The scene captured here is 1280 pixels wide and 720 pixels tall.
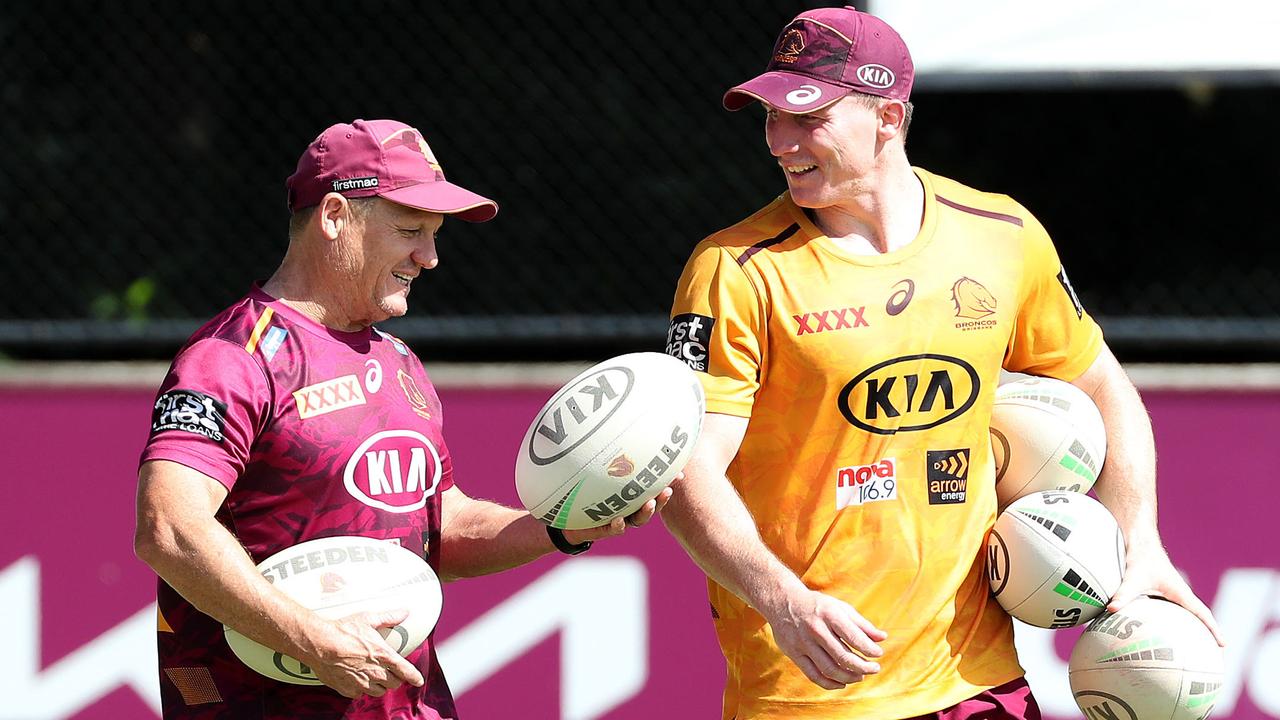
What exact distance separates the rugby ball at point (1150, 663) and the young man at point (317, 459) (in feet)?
3.47

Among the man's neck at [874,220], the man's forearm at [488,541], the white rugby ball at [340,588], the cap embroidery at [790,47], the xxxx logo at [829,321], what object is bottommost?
the man's forearm at [488,541]

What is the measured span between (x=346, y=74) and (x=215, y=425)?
13.3 ft

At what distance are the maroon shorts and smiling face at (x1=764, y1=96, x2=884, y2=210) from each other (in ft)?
3.76

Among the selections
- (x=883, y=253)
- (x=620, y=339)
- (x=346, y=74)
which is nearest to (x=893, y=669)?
(x=883, y=253)

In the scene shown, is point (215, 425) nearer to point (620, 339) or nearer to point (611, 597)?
point (611, 597)

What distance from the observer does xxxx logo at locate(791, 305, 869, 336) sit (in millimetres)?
3572

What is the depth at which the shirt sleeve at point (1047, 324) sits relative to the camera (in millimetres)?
3822

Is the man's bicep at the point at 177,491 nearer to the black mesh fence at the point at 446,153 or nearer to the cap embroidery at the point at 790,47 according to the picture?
the cap embroidery at the point at 790,47

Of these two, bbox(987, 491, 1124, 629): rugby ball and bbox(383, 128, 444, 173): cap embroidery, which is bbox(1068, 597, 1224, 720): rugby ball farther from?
bbox(383, 128, 444, 173): cap embroidery

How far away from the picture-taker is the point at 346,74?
7016 mm

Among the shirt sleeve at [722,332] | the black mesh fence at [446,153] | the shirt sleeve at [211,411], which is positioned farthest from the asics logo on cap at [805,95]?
the black mesh fence at [446,153]

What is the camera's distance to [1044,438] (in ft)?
12.4

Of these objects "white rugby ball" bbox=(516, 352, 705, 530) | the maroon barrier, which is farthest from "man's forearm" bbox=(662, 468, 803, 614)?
the maroon barrier

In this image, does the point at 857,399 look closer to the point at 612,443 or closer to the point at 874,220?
the point at 874,220
